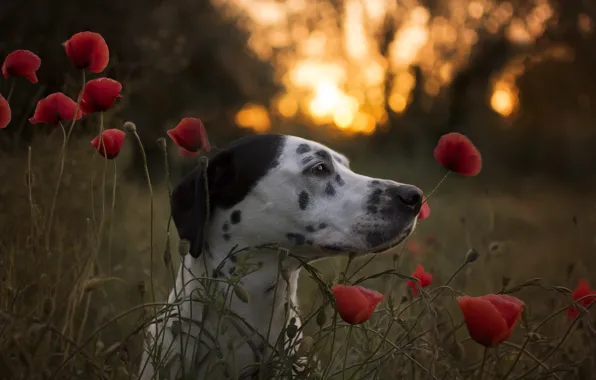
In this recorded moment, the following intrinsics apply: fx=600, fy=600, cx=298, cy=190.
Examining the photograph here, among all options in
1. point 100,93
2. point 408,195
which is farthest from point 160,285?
point 408,195

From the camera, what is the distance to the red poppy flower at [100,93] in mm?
2139

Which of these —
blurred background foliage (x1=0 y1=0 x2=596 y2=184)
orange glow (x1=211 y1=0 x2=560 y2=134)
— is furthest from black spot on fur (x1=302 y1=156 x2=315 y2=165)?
orange glow (x1=211 y1=0 x2=560 y2=134)

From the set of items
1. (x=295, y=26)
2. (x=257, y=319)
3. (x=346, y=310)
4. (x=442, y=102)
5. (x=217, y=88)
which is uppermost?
(x=346, y=310)

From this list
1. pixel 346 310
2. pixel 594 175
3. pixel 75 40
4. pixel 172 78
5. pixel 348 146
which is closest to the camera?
pixel 346 310

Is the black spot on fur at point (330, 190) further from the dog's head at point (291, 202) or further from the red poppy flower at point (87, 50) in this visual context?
the red poppy flower at point (87, 50)

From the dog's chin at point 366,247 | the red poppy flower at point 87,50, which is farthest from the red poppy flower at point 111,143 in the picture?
the dog's chin at point 366,247

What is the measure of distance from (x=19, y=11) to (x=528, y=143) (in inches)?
436

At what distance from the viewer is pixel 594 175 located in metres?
10.3

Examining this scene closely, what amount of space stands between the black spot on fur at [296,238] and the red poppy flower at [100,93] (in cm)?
86

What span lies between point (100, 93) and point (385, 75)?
49.2 ft

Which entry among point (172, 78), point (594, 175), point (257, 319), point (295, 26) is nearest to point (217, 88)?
point (172, 78)

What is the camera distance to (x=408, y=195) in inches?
92.9

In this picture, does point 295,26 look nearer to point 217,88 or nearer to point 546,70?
point 217,88

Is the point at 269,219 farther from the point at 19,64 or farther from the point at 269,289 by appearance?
the point at 19,64
